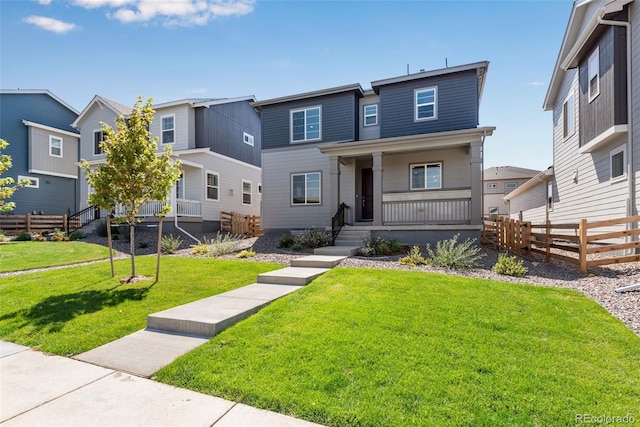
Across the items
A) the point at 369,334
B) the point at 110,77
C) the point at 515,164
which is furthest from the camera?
the point at 515,164

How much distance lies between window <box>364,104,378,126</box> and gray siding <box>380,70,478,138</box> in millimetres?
635

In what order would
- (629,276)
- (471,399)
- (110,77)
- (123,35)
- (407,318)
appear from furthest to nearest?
(110,77) → (123,35) → (629,276) → (407,318) → (471,399)

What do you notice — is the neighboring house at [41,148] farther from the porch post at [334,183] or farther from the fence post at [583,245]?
the fence post at [583,245]

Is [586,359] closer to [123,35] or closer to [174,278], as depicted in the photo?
[174,278]

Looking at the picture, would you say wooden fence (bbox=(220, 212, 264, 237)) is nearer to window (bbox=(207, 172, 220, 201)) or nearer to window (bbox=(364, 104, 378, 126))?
window (bbox=(207, 172, 220, 201))

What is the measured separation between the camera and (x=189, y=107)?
56.5 feet

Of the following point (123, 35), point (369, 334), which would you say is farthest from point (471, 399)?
point (123, 35)

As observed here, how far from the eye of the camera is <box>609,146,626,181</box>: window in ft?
28.8

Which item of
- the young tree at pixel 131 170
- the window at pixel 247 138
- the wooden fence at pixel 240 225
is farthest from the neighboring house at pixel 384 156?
the young tree at pixel 131 170

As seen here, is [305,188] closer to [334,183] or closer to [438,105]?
[334,183]

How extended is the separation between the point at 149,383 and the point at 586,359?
4416 millimetres

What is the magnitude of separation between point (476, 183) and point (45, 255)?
14.6 metres

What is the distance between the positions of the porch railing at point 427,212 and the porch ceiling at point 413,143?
1.98m

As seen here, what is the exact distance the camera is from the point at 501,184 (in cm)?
3300
